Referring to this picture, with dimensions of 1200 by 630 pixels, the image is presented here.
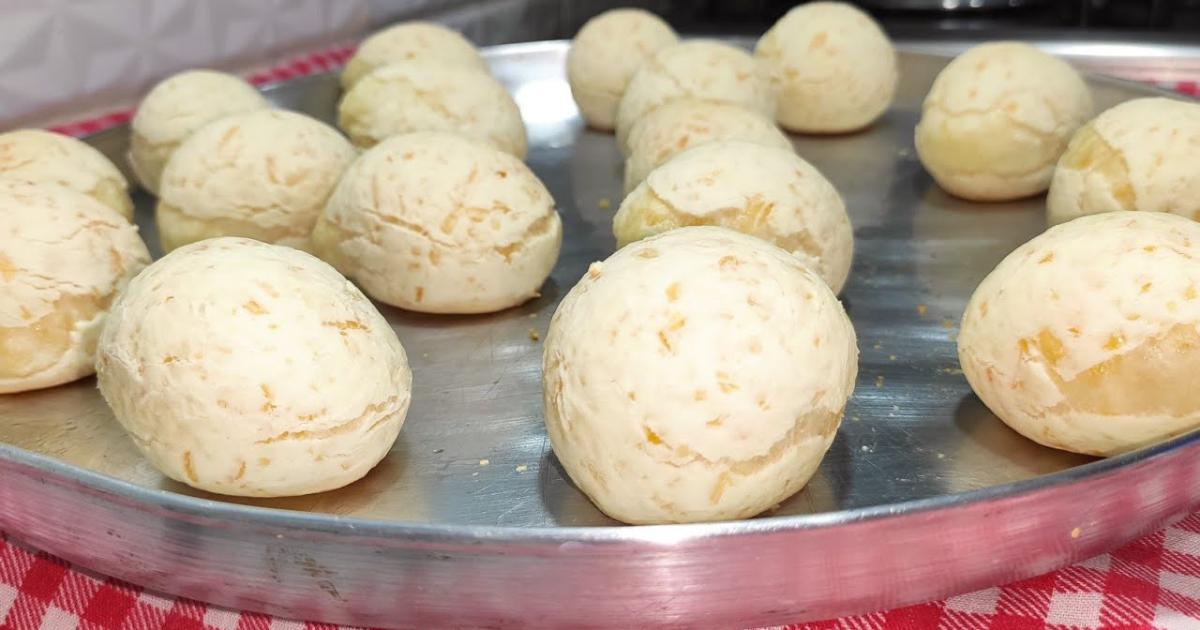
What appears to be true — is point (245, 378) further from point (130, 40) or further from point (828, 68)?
point (130, 40)

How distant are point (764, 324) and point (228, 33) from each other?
6.53 feet

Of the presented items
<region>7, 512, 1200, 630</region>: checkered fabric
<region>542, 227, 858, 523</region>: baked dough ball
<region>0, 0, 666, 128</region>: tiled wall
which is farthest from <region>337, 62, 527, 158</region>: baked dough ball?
<region>7, 512, 1200, 630</region>: checkered fabric

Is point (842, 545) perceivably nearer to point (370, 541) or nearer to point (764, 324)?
point (764, 324)

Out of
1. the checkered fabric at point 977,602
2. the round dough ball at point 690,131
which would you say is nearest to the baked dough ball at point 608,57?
the round dough ball at point 690,131

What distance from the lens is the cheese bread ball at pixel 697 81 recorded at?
206 cm

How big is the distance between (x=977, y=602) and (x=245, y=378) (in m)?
0.73

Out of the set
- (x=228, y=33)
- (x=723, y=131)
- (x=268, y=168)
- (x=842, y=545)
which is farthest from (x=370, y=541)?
(x=228, y=33)

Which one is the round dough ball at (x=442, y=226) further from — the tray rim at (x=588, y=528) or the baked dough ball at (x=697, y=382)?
the tray rim at (x=588, y=528)

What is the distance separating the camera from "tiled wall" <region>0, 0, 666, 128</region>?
2.26 meters

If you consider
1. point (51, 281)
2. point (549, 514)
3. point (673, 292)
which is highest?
point (673, 292)

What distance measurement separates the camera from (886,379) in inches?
56.7

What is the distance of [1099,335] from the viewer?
1160 millimetres

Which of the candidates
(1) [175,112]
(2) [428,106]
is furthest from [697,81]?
(1) [175,112]

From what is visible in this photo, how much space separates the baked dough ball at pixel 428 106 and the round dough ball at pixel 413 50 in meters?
0.28
